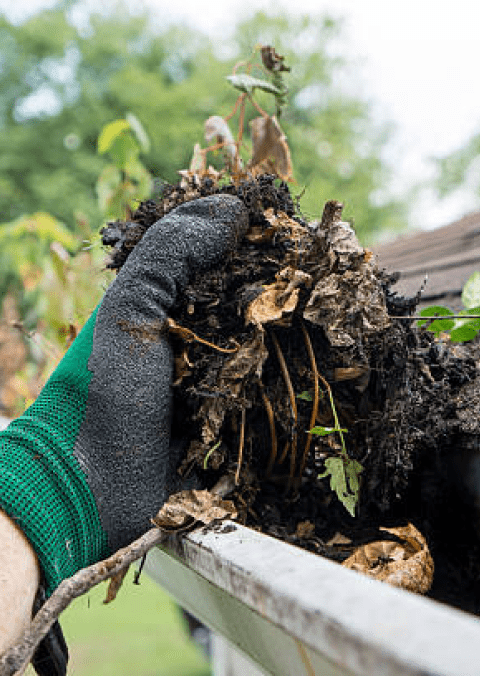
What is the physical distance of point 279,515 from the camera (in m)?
0.84

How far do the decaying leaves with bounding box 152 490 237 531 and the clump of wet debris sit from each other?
0.03 meters

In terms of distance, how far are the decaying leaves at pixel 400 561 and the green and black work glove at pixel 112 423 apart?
0.92 ft

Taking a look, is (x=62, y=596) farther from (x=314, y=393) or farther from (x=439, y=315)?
(x=439, y=315)

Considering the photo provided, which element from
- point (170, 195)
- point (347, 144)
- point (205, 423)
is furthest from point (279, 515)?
point (347, 144)

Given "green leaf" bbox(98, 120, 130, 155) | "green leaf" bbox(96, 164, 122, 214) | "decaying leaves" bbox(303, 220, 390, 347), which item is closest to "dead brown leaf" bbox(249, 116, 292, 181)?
"decaying leaves" bbox(303, 220, 390, 347)

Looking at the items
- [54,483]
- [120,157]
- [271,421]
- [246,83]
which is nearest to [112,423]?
[54,483]

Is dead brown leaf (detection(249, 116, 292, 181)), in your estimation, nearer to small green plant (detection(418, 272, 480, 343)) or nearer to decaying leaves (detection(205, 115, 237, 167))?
decaying leaves (detection(205, 115, 237, 167))

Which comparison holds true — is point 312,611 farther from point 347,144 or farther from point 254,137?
point 347,144

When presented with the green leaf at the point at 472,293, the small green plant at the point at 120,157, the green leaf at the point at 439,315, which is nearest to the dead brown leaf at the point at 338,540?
the green leaf at the point at 439,315

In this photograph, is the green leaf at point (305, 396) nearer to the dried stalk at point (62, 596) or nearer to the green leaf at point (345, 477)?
the green leaf at point (345, 477)

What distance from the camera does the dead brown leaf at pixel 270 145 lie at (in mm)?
1244

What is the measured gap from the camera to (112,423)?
792 mm

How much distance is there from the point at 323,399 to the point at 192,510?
0.78 ft

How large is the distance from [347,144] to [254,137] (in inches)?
502
